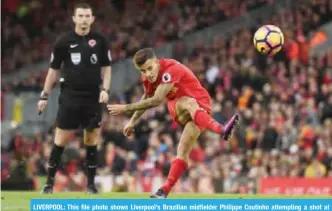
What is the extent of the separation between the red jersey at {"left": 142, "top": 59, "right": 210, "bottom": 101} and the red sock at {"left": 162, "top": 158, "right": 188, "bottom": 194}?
83 centimetres

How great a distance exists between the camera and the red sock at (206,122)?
1412 centimetres

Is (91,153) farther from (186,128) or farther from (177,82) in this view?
(177,82)

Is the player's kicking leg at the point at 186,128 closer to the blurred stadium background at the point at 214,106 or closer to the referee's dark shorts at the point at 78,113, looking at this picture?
the referee's dark shorts at the point at 78,113

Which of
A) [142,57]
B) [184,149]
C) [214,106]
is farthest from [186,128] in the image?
[214,106]

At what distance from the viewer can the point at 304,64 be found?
2819cm

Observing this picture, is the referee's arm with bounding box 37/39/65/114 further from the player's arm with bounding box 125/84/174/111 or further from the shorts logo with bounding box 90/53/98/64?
the player's arm with bounding box 125/84/174/111

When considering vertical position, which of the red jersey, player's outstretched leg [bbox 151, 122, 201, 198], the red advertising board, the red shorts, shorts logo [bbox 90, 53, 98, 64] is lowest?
the red advertising board

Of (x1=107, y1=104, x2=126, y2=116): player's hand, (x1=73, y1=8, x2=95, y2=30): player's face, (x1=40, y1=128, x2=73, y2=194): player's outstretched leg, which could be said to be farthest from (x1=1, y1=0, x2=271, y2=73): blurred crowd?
(x1=107, y1=104, x2=126, y2=116): player's hand

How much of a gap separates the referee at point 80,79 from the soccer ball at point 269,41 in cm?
218

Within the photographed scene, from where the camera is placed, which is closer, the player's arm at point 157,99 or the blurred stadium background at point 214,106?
the player's arm at point 157,99

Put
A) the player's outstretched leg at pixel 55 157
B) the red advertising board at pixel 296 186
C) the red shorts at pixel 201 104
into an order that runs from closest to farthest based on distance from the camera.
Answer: the red shorts at pixel 201 104, the player's outstretched leg at pixel 55 157, the red advertising board at pixel 296 186

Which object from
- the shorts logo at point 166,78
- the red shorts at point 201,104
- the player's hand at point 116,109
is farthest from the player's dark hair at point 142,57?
the red shorts at point 201,104

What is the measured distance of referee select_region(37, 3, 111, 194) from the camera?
15.8m

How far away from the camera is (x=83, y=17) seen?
1557 cm
